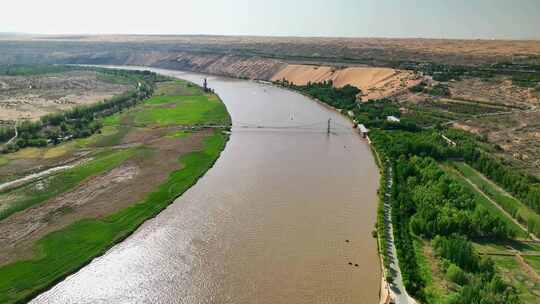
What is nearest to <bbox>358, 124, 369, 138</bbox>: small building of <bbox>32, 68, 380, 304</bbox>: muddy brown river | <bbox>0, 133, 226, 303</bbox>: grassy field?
<bbox>32, 68, 380, 304</bbox>: muddy brown river

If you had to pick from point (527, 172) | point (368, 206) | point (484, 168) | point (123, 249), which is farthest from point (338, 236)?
point (527, 172)

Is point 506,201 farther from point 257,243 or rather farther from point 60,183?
point 60,183

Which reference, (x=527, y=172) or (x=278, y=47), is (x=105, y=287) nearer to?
(x=527, y=172)

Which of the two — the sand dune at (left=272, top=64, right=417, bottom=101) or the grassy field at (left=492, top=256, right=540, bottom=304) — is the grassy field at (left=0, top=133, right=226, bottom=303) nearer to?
the grassy field at (left=492, top=256, right=540, bottom=304)

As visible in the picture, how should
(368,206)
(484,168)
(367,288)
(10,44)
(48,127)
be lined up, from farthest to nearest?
1. (10,44)
2. (48,127)
3. (484,168)
4. (368,206)
5. (367,288)

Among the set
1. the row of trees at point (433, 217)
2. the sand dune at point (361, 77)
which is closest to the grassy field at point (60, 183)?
the row of trees at point (433, 217)

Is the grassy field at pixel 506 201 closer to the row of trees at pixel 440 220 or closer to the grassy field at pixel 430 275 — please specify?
the row of trees at pixel 440 220
